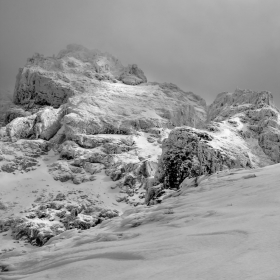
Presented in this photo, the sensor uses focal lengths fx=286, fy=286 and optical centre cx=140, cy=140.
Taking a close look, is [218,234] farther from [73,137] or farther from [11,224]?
[73,137]

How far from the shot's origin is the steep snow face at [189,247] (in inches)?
182

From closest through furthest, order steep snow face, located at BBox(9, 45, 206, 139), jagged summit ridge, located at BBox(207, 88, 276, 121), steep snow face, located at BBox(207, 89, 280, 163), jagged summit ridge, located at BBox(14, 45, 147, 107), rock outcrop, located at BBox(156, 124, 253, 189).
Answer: rock outcrop, located at BBox(156, 124, 253, 189), steep snow face, located at BBox(207, 89, 280, 163), jagged summit ridge, located at BBox(207, 88, 276, 121), steep snow face, located at BBox(9, 45, 206, 139), jagged summit ridge, located at BBox(14, 45, 147, 107)

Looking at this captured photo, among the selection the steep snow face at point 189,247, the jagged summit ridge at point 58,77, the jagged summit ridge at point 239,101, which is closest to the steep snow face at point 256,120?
the jagged summit ridge at point 239,101

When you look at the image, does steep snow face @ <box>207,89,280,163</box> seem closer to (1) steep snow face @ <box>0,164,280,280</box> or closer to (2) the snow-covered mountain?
(2) the snow-covered mountain

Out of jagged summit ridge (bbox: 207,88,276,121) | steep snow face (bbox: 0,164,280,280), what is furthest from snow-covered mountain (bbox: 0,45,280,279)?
jagged summit ridge (bbox: 207,88,276,121)

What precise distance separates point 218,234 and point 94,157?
230 feet

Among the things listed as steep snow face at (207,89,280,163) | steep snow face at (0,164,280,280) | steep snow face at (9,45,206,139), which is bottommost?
steep snow face at (0,164,280,280)

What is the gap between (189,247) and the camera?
5.94 m

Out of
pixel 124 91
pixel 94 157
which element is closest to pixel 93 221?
pixel 94 157

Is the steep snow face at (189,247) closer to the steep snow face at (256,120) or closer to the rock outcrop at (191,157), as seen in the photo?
the rock outcrop at (191,157)

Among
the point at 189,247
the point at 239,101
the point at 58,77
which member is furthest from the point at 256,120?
the point at 58,77

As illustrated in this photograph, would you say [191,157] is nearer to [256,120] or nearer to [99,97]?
[256,120]

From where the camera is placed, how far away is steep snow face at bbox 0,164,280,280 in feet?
15.2

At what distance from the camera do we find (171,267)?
16.4ft
